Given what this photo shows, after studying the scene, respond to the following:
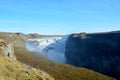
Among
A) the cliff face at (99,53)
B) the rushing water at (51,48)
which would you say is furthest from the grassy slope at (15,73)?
the rushing water at (51,48)

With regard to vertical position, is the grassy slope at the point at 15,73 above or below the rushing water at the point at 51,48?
above

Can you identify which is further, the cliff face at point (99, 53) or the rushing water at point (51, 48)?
the rushing water at point (51, 48)

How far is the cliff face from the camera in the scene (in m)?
82.6

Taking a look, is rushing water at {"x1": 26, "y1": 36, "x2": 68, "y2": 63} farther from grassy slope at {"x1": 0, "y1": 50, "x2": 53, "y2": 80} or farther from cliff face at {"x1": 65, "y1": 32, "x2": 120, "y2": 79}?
grassy slope at {"x1": 0, "y1": 50, "x2": 53, "y2": 80}

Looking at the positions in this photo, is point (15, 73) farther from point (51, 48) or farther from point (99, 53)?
point (51, 48)

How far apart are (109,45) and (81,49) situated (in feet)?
46.1

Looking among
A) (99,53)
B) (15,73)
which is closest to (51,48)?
(99,53)

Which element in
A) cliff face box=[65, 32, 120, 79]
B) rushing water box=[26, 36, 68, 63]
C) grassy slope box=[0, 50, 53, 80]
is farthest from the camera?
rushing water box=[26, 36, 68, 63]

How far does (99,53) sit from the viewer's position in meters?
88.6

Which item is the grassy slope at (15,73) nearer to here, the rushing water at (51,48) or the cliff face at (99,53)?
the cliff face at (99,53)

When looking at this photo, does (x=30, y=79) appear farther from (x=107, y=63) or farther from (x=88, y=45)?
(x=88, y=45)

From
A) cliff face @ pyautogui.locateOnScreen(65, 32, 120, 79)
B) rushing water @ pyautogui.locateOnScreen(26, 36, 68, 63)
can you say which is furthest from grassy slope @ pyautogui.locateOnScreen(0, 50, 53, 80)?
rushing water @ pyautogui.locateOnScreen(26, 36, 68, 63)

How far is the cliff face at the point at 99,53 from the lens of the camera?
82.6 meters

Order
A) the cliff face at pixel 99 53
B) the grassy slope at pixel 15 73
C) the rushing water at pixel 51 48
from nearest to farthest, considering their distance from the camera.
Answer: the grassy slope at pixel 15 73
the cliff face at pixel 99 53
the rushing water at pixel 51 48
